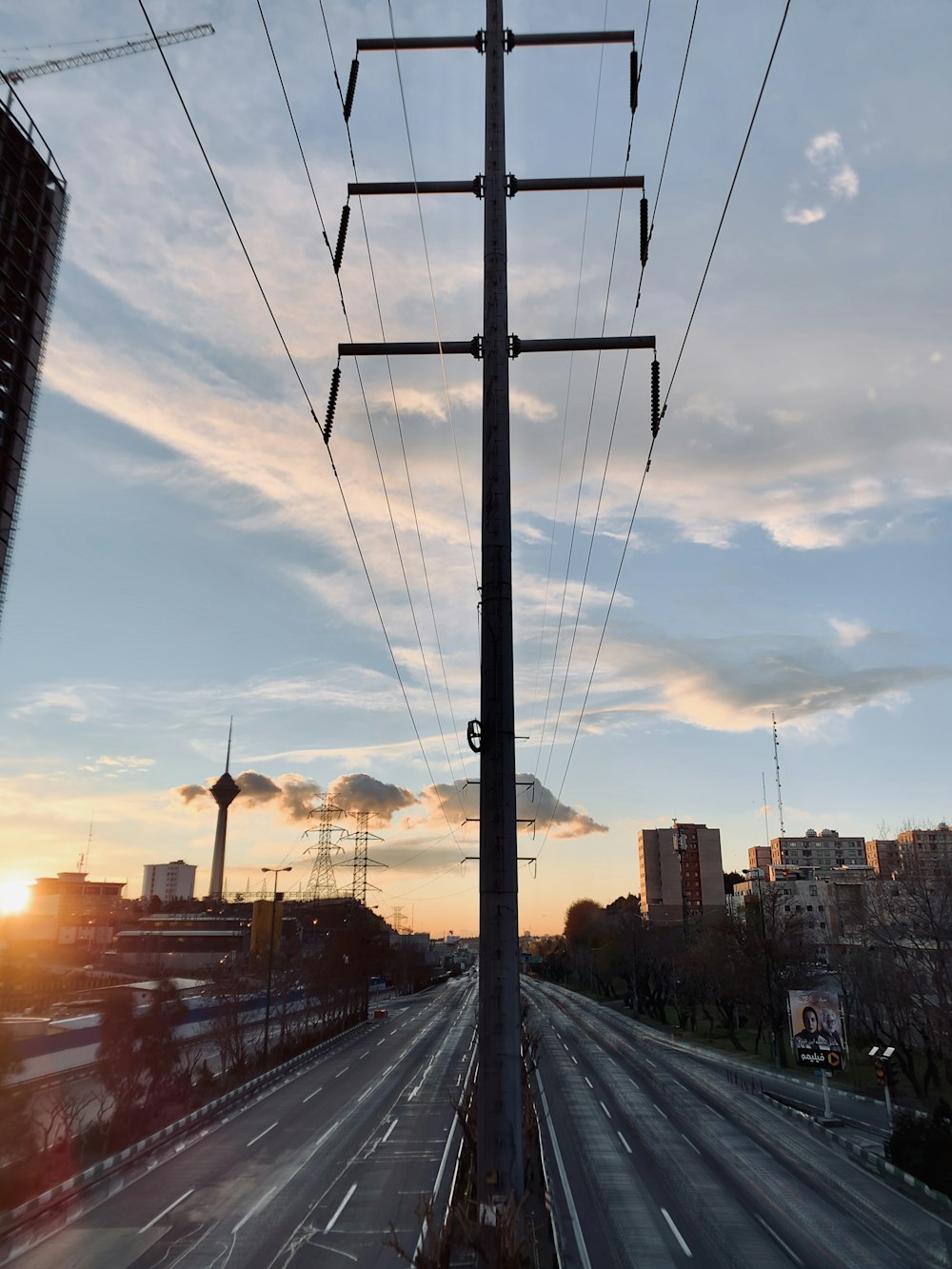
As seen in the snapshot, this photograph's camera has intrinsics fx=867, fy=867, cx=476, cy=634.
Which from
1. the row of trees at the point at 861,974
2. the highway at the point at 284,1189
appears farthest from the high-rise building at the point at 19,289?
the row of trees at the point at 861,974

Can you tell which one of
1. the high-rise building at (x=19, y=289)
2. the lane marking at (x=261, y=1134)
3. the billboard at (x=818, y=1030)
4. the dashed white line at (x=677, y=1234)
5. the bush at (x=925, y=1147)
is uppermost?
the high-rise building at (x=19, y=289)

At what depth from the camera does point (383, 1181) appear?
32.4 m

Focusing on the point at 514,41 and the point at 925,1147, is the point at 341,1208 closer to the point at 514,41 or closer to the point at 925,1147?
the point at 925,1147

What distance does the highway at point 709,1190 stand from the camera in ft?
84.4

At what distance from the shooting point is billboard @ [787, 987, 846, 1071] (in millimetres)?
44844

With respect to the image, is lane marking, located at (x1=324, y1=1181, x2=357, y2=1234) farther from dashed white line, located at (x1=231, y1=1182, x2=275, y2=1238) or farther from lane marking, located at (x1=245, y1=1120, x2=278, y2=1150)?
lane marking, located at (x1=245, y1=1120, x2=278, y2=1150)

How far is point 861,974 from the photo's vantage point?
226 ft

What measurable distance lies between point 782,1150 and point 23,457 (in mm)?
97495

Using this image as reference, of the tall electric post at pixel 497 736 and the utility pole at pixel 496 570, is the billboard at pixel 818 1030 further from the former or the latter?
the tall electric post at pixel 497 736

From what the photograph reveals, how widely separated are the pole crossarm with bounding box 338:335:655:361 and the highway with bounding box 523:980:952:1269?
2434cm

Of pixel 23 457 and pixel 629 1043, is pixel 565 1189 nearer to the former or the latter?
pixel 629 1043

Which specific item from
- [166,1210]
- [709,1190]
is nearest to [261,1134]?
[166,1210]

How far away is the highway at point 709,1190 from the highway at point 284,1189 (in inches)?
228

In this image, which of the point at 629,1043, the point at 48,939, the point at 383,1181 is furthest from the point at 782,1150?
the point at 48,939
